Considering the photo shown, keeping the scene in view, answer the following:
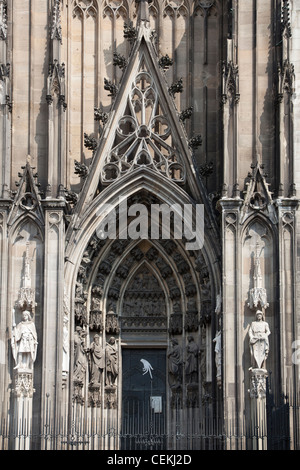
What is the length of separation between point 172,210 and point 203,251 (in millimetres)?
1038

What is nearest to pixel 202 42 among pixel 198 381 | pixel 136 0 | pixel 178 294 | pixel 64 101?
pixel 136 0

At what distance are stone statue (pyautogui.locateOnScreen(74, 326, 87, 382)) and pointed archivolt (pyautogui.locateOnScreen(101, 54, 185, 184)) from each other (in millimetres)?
3112

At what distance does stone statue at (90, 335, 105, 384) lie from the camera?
1037 inches

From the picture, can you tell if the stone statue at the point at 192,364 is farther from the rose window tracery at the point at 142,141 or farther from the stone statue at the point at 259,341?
the rose window tracery at the point at 142,141

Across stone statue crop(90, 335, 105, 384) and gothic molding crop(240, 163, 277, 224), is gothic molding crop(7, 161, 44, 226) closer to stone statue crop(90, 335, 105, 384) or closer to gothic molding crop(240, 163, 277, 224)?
stone statue crop(90, 335, 105, 384)

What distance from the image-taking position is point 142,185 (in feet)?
86.5

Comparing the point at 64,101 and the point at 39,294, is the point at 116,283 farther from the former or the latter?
the point at 64,101

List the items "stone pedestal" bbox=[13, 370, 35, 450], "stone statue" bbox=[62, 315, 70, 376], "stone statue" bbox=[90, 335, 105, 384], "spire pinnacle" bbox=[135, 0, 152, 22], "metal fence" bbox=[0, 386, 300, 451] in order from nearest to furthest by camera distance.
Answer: "metal fence" bbox=[0, 386, 300, 451] < "stone pedestal" bbox=[13, 370, 35, 450] < "stone statue" bbox=[62, 315, 70, 376] < "stone statue" bbox=[90, 335, 105, 384] < "spire pinnacle" bbox=[135, 0, 152, 22]

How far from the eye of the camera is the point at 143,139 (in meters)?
26.6

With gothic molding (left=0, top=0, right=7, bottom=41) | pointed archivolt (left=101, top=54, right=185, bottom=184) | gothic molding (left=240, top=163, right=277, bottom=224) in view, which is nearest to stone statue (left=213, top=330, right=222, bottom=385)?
gothic molding (left=240, top=163, right=277, bottom=224)

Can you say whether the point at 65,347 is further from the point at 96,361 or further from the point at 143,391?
the point at 143,391

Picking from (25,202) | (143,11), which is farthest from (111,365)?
(143,11)

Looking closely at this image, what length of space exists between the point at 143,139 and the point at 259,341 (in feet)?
15.8

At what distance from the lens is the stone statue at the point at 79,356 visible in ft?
85.1
